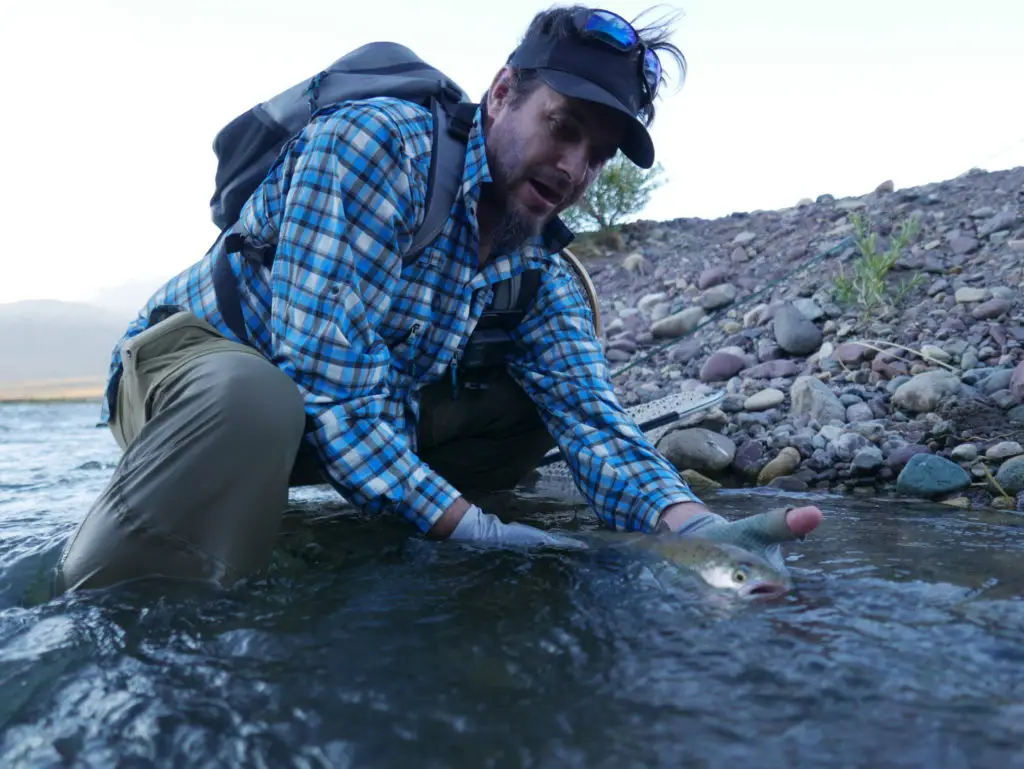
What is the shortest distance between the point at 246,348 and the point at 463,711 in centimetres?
126

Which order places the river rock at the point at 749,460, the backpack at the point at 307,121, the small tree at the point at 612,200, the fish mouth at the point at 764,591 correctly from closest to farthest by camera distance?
the fish mouth at the point at 764,591
the backpack at the point at 307,121
the river rock at the point at 749,460
the small tree at the point at 612,200

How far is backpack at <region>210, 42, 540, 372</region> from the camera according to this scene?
234 cm

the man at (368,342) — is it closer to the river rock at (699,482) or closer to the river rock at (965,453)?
the river rock at (699,482)

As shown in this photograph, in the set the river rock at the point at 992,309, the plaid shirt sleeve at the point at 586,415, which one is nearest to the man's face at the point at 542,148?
the plaid shirt sleeve at the point at 586,415

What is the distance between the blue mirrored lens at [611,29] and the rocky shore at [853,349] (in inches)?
91.4

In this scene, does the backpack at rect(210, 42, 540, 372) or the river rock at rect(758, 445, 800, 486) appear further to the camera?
the river rock at rect(758, 445, 800, 486)

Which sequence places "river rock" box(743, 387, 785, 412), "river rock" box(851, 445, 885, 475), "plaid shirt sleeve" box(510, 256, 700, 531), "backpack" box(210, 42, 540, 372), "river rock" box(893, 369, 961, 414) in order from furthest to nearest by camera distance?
"river rock" box(743, 387, 785, 412) → "river rock" box(893, 369, 961, 414) → "river rock" box(851, 445, 885, 475) → "plaid shirt sleeve" box(510, 256, 700, 531) → "backpack" box(210, 42, 540, 372)

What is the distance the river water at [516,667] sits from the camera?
125 cm

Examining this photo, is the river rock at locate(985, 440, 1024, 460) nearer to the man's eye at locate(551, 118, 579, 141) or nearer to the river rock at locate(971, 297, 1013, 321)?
the river rock at locate(971, 297, 1013, 321)

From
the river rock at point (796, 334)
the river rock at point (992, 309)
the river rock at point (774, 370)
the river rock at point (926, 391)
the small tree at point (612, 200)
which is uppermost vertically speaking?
the small tree at point (612, 200)

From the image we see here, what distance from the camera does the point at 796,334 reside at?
229 inches

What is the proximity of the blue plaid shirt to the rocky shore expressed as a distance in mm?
1668

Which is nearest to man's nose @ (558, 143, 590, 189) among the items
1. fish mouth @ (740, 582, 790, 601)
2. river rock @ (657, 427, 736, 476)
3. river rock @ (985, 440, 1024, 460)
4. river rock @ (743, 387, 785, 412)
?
fish mouth @ (740, 582, 790, 601)

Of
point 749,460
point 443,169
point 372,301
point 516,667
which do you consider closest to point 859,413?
point 749,460
